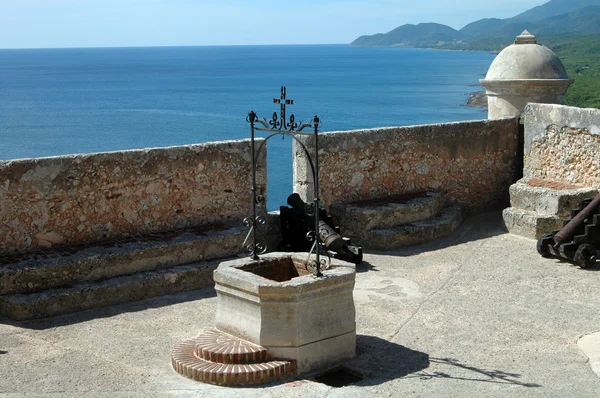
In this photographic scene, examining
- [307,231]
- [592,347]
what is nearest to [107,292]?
[307,231]

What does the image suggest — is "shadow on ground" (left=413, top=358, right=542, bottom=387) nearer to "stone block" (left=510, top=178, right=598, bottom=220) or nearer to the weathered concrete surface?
the weathered concrete surface

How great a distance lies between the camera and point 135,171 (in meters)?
8.77

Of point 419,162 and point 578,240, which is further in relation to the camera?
point 419,162

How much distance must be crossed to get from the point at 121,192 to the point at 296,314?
A: 328cm

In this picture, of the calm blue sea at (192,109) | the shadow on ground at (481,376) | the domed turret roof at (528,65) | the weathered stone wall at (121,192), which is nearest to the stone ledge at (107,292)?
the weathered stone wall at (121,192)

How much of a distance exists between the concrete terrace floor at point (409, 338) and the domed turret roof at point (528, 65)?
11.0 ft

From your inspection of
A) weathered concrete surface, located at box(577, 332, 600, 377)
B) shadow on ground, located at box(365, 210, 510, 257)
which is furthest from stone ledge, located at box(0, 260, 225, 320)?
weathered concrete surface, located at box(577, 332, 600, 377)

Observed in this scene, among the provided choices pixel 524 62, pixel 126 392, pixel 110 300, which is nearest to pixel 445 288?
pixel 110 300

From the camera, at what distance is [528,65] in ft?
39.3

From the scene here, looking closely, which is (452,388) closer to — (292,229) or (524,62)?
(292,229)

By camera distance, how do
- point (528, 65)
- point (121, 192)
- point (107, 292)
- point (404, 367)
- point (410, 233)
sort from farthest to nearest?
point (528, 65) → point (410, 233) → point (121, 192) → point (107, 292) → point (404, 367)

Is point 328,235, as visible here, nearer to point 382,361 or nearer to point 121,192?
point 121,192

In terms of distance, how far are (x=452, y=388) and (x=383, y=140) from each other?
5.22m

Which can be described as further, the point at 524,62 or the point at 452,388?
the point at 524,62
